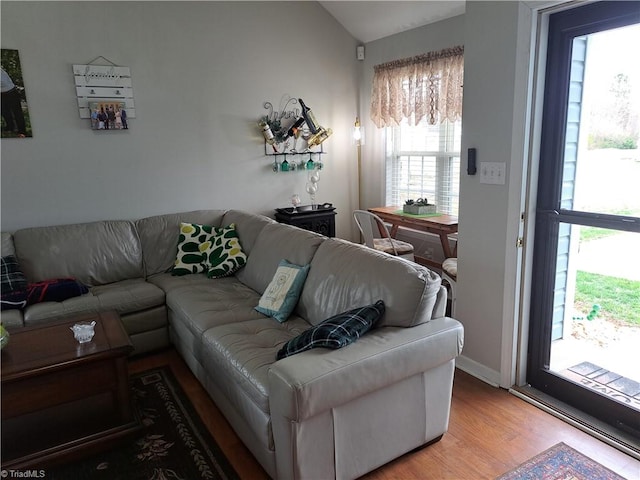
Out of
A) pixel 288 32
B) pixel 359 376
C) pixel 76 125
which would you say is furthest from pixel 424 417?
pixel 288 32

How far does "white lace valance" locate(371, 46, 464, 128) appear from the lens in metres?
3.62

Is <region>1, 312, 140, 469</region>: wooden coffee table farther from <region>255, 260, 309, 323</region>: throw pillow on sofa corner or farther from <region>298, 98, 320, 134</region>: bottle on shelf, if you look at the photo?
<region>298, 98, 320, 134</region>: bottle on shelf

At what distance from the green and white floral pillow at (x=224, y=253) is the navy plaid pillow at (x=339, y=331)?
148 centimetres

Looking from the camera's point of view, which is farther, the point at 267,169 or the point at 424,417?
the point at 267,169

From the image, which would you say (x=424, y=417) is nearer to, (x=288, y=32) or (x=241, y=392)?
(x=241, y=392)

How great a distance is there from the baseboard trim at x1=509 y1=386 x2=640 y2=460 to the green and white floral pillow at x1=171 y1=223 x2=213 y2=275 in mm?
2312

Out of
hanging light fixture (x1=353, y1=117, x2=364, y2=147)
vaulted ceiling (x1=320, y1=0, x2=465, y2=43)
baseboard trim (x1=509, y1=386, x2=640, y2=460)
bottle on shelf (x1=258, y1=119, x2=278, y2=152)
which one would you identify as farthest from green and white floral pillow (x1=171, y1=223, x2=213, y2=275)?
vaulted ceiling (x1=320, y1=0, x2=465, y2=43)

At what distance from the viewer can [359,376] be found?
1.69 m

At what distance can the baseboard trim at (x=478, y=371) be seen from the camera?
101 inches

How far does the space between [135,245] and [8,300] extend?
94 centimetres

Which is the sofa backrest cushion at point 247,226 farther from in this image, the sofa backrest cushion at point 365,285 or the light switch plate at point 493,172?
the light switch plate at point 493,172

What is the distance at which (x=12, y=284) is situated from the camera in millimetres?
2826

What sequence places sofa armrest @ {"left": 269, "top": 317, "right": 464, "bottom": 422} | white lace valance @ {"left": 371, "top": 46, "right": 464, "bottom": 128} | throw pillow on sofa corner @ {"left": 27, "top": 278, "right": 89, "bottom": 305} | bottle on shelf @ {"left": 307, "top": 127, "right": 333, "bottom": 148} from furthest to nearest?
bottle on shelf @ {"left": 307, "top": 127, "right": 333, "bottom": 148}
white lace valance @ {"left": 371, "top": 46, "right": 464, "bottom": 128}
throw pillow on sofa corner @ {"left": 27, "top": 278, "right": 89, "bottom": 305}
sofa armrest @ {"left": 269, "top": 317, "right": 464, "bottom": 422}

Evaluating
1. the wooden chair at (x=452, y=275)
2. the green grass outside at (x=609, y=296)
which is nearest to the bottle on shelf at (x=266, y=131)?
the wooden chair at (x=452, y=275)
